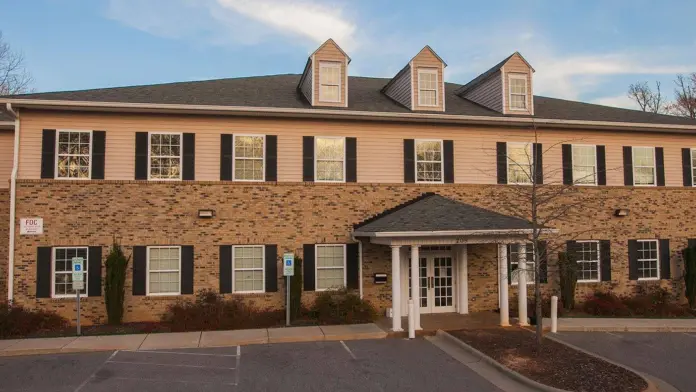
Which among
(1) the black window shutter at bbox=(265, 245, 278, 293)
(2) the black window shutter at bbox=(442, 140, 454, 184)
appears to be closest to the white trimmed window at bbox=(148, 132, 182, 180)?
(1) the black window shutter at bbox=(265, 245, 278, 293)

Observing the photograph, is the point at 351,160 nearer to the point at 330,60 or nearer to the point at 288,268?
the point at 330,60

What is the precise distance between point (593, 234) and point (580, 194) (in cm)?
151

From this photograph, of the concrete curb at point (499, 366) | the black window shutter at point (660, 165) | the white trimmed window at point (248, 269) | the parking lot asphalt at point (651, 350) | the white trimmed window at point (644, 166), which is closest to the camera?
the concrete curb at point (499, 366)

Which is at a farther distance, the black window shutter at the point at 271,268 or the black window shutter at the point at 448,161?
the black window shutter at the point at 448,161

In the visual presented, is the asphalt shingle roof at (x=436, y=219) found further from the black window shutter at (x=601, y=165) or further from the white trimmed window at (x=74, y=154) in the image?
the white trimmed window at (x=74, y=154)

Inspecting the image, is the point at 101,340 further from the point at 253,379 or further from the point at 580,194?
the point at 580,194

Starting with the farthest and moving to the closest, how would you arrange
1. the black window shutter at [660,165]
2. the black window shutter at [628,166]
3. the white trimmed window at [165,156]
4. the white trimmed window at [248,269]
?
the black window shutter at [660,165] < the black window shutter at [628,166] < the white trimmed window at [248,269] < the white trimmed window at [165,156]

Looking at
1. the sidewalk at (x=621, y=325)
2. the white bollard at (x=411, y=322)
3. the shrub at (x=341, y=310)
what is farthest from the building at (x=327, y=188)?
the sidewalk at (x=621, y=325)

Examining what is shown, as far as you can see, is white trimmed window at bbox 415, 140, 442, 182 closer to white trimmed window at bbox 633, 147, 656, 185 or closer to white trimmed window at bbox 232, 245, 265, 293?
white trimmed window at bbox 232, 245, 265, 293

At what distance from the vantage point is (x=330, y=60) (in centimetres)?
1688

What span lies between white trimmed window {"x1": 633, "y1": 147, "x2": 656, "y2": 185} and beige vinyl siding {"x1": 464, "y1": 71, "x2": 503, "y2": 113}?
17.2 feet

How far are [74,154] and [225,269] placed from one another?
5.59 metres

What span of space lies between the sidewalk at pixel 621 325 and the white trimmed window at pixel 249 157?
978cm

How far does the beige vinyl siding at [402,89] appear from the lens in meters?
17.6
